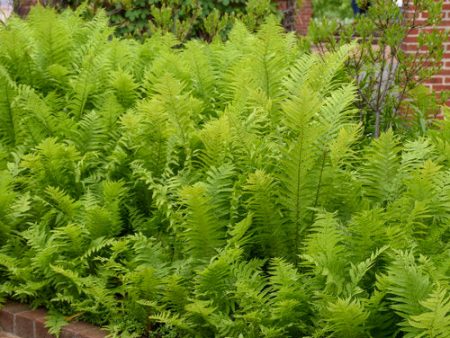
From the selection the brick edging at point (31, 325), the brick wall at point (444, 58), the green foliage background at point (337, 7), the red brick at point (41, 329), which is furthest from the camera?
the green foliage background at point (337, 7)

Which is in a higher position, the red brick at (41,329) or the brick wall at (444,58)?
the brick wall at (444,58)

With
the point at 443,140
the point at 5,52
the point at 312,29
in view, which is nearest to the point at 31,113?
the point at 5,52

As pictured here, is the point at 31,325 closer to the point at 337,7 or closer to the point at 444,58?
the point at 444,58

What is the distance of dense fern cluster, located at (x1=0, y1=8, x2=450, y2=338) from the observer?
3193 mm

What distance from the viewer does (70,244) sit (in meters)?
3.97

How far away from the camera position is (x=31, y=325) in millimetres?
3916

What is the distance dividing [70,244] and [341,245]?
1.42 m

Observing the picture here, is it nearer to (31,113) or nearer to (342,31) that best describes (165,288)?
(31,113)

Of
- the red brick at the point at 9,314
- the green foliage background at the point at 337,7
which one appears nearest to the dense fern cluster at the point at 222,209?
the red brick at the point at 9,314

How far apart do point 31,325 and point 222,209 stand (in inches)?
44.3

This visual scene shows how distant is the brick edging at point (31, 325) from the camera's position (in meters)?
3.72

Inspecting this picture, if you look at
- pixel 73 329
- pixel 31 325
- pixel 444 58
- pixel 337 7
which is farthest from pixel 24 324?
pixel 337 7

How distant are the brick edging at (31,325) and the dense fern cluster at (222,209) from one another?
0.06m

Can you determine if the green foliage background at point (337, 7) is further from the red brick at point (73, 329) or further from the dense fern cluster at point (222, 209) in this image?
the red brick at point (73, 329)
